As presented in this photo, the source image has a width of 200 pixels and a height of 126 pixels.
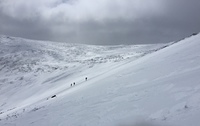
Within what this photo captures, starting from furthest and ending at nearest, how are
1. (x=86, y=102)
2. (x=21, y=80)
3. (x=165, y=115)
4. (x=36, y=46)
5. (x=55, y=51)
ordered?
(x=36, y=46), (x=55, y=51), (x=21, y=80), (x=86, y=102), (x=165, y=115)

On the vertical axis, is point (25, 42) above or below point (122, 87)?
above

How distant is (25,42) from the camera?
16500cm

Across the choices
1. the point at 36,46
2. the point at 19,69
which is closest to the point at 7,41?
the point at 36,46

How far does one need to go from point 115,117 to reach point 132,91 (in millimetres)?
3863

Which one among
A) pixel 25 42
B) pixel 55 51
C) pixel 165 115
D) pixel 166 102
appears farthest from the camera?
pixel 25 42

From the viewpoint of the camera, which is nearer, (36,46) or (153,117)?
(153,117)

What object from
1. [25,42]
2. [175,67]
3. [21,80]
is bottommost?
[21,80]

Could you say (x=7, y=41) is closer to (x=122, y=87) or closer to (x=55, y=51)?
(x=55, y=51)

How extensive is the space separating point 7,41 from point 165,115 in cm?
17455

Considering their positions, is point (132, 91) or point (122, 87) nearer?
point (132, 91)

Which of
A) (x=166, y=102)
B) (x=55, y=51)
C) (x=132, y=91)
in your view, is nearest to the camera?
(x=166, y=102)

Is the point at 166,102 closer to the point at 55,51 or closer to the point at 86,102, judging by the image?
the point at 86,102

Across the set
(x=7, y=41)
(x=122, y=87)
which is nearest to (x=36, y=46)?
(x=7, y=41)

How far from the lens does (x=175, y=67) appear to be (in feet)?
61.0
